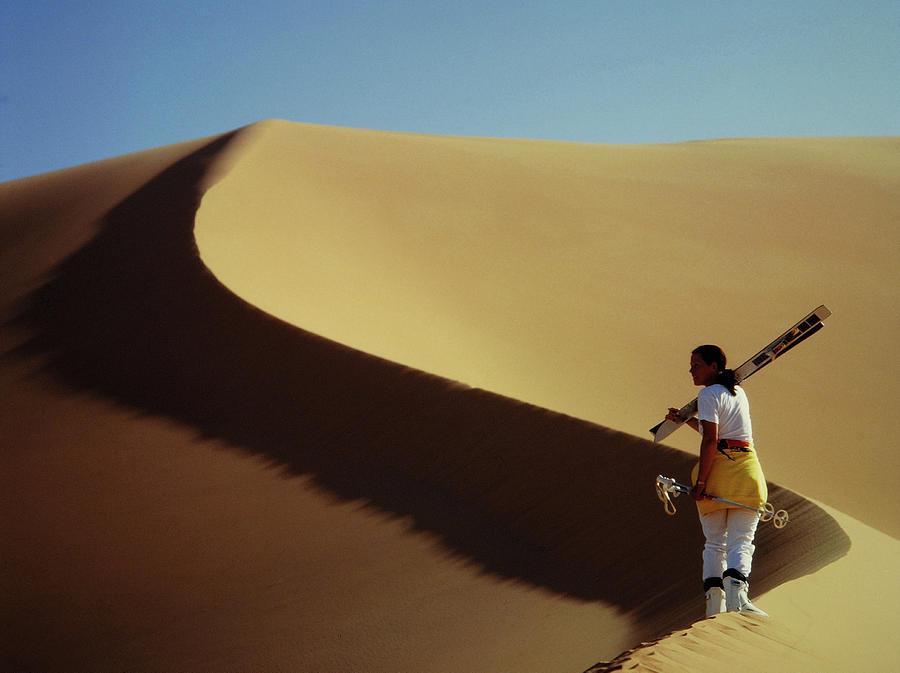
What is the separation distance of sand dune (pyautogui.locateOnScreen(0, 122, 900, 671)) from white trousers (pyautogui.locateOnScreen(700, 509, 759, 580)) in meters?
0.28

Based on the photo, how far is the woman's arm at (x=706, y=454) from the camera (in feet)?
14.7

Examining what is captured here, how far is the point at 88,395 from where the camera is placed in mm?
10164

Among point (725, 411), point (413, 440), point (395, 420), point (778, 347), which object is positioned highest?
point (395, 420)

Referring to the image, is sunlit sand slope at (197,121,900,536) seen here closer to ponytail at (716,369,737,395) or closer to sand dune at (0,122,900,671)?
sand dune at (0,122,900,671)

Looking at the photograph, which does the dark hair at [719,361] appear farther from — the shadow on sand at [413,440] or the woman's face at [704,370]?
the shadow on sand at [413,440]

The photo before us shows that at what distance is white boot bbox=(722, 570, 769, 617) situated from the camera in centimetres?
425

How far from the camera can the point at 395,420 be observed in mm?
9016

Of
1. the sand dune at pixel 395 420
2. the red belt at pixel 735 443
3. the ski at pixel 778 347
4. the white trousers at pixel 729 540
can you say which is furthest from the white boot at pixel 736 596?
the ski at pixel 778 347

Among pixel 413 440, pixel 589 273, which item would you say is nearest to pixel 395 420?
pixel 413 440

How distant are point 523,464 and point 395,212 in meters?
9.32

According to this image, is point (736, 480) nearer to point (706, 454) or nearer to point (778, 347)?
point (706, 454)

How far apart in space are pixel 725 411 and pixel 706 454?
0.22m

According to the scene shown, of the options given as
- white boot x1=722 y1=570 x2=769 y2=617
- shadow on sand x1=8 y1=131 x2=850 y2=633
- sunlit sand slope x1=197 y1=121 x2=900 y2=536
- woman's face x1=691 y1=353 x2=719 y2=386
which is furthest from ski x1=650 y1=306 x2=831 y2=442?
sunlit sand slope x1=197 y1=121 x2=900 y2=536

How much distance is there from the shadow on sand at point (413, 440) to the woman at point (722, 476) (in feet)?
3.65
